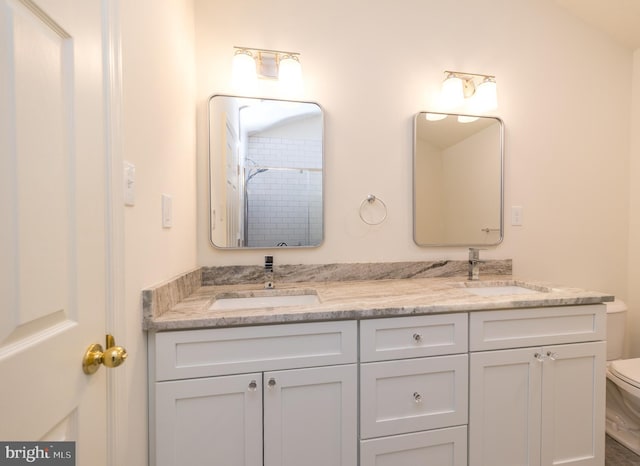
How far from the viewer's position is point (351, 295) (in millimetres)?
1243

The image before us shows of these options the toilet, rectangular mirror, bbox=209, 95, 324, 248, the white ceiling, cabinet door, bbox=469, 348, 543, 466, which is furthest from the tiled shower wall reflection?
the white ceiling

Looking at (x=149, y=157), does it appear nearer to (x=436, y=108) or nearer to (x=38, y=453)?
(x=38, y=453)

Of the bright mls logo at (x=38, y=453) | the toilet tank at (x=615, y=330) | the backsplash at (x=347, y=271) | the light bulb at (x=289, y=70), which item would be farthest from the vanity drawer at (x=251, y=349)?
the toilet tank at (x=615, y=330)

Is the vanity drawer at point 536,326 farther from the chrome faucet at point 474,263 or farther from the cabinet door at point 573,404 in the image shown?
the chrome faucet at point 474,263

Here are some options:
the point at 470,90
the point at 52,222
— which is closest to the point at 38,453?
the point at 52,222

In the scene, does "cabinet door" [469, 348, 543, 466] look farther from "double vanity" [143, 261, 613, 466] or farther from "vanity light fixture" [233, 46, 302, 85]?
"vanity light fixture" [233, 46, 302, 85]

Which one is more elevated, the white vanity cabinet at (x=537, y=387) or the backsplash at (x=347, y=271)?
the backsplash at (x=347, y=271)

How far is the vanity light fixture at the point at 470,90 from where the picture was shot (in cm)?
165

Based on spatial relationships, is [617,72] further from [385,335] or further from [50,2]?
[50,2]

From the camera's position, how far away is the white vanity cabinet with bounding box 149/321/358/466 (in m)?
0.92

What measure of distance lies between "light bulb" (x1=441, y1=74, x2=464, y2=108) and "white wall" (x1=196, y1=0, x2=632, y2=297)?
0.06 m

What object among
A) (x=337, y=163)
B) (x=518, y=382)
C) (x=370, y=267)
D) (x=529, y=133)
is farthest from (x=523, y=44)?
(x=518, y=382)

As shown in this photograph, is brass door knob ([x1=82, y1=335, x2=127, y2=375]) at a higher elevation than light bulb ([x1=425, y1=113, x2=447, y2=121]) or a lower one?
lower

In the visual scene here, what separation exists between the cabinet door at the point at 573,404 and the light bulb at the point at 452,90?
4.50ft
